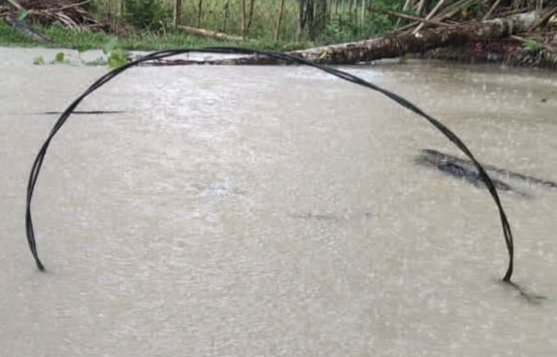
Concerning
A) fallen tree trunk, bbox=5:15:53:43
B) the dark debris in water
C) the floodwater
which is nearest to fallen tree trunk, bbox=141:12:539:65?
the floodwater

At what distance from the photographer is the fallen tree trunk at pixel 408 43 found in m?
4.16

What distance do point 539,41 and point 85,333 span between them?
4081 millimetres

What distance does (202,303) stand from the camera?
1.11 m

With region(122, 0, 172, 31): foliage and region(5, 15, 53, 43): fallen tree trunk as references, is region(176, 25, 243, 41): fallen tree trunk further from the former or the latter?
region(5, 15, 53, 43): fallen tree trunk

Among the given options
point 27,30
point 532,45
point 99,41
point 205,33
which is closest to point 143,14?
point 205,33

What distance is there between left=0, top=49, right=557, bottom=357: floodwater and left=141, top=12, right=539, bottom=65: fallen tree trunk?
4.93ft

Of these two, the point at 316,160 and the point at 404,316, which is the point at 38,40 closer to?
the point at 316,160

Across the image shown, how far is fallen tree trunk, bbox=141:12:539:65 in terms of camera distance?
164 inches

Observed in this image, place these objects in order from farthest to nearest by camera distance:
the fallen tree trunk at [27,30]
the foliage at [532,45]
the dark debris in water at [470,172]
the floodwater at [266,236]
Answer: the fallen tree trunk at [27,30]
the foliage at [532,45]
the dark debris in water at [470,172]
the floodwater at [266,236]

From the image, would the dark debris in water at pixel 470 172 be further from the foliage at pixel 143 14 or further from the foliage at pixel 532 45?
the foliage at pixel 143 14

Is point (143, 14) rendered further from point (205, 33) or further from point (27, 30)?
point (27, 30)

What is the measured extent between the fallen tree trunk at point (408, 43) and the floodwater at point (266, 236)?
4.93ft

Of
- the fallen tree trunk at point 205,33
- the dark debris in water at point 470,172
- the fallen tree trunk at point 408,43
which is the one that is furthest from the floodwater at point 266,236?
the fallen tree trunk at point 205,33

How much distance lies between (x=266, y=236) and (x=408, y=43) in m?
3.19
